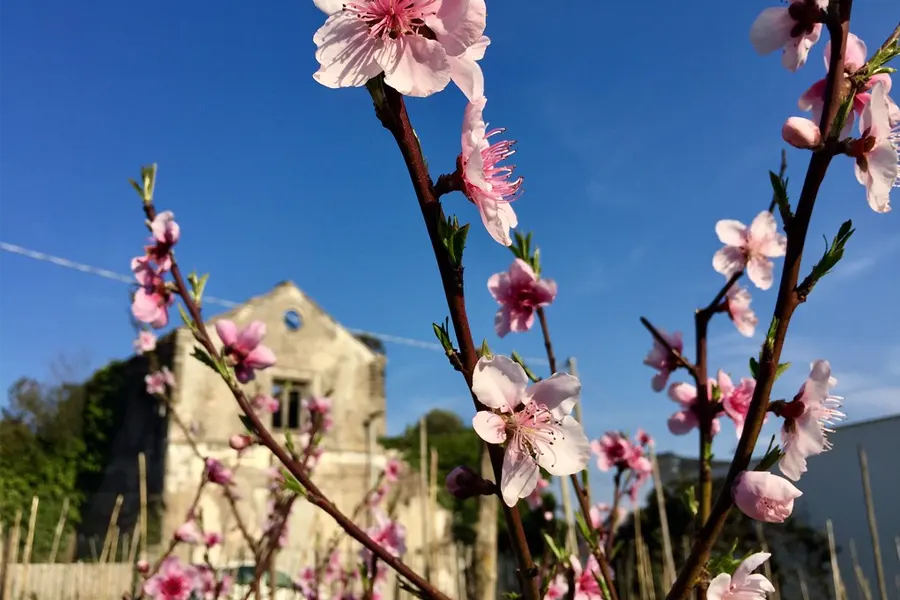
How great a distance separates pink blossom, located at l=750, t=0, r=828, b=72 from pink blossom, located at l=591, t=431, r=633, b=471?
4.62ft

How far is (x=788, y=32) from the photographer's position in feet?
3.36

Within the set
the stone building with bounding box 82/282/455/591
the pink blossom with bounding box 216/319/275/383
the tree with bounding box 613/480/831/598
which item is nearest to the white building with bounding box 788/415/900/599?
the tree with bounding box 613/480/831/598

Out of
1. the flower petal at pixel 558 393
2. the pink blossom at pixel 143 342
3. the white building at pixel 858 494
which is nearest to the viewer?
the flower petal at pixel 558 393

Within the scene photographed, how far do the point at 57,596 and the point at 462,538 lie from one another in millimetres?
9201

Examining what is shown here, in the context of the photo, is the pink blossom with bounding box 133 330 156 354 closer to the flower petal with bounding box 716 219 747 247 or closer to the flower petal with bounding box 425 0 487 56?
the flower petal with bounding box 716 219 747 247

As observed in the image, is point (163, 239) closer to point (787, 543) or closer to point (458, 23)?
point (458, 23)

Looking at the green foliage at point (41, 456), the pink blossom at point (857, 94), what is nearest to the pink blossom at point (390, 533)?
the pink blossom at point (857, 94)

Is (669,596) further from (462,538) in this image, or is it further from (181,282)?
(462,538)

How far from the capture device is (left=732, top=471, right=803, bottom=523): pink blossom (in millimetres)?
824

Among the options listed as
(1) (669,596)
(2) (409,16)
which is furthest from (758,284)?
(2) (409,16)

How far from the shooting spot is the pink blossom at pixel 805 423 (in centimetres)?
89

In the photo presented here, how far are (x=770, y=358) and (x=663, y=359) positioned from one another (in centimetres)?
74

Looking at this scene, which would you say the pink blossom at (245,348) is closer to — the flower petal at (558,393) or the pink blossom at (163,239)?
the pink blossom at (163,239)

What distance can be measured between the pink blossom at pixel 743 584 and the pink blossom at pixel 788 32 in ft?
2.31
